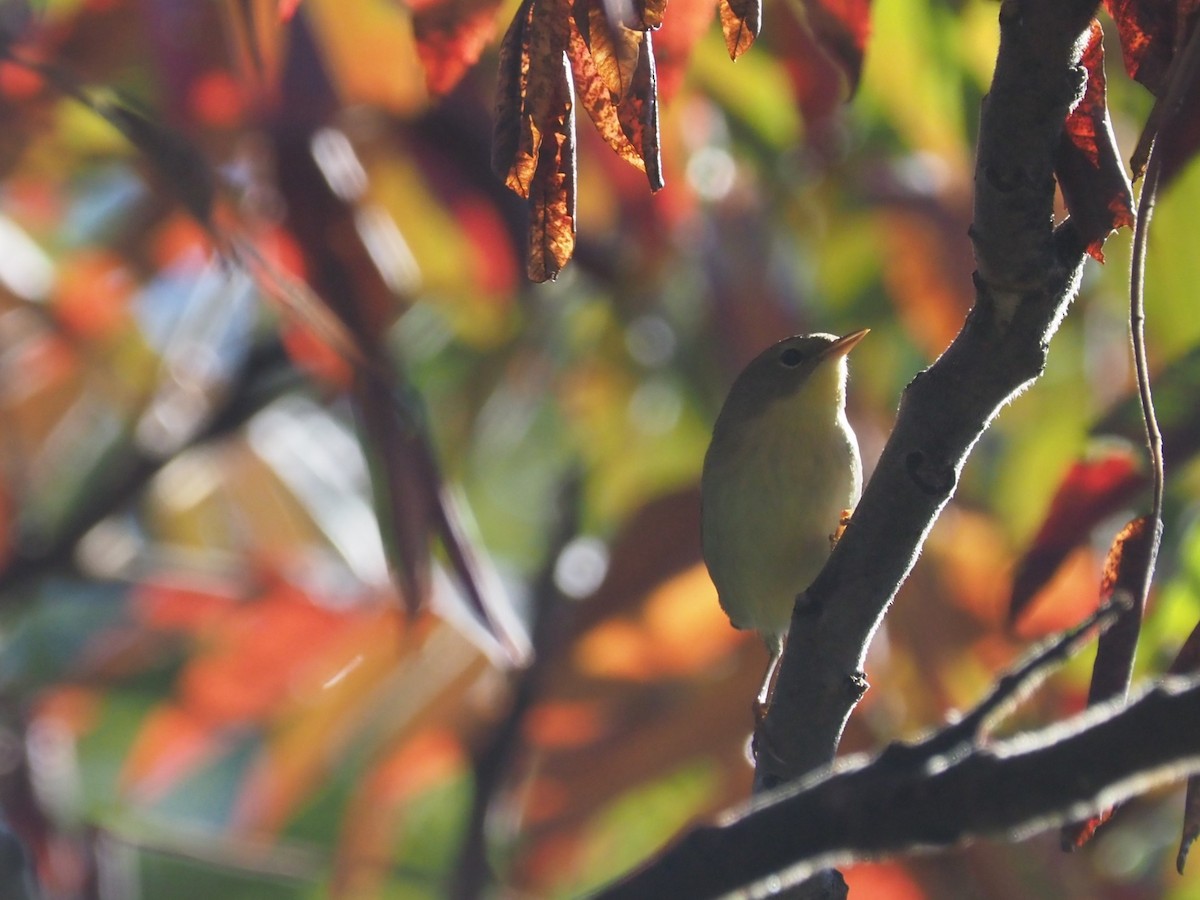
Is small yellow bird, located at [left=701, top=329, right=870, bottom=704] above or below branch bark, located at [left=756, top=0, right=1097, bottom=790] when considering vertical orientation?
below

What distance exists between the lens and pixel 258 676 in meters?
2.45

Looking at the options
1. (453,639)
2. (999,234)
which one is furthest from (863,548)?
(453,639)

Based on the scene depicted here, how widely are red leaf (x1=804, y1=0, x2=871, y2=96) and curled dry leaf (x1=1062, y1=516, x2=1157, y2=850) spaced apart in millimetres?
403

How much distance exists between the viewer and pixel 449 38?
38.9 inches

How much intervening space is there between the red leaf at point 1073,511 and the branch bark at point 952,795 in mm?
465

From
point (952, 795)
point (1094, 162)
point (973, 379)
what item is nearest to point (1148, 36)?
point (1094, 162)

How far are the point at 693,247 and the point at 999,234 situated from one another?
6.19 feet

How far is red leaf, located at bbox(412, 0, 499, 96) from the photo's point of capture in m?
0.98

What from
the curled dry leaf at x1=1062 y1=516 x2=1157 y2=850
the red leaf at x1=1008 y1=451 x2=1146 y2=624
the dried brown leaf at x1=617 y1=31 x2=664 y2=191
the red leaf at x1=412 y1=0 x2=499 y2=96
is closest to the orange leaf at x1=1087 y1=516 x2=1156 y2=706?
the curled dry leaf at x1=1062 y1=516 x2=1157 y2=850

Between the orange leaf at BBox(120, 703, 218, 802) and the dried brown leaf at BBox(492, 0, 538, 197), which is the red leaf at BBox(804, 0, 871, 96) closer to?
the dried brown leaf at BBox(492, 0, 538, 197)

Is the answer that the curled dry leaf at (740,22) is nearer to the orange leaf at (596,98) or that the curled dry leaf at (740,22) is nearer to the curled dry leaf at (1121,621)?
the orange leaf at (596,98)

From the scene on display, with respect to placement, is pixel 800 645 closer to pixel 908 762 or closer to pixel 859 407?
pixel 908 762

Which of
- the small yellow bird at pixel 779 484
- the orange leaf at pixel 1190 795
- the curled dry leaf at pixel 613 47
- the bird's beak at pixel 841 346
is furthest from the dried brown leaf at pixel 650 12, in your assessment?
the bird's beak at pixel 841 346

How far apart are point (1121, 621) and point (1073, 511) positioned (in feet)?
1.09
